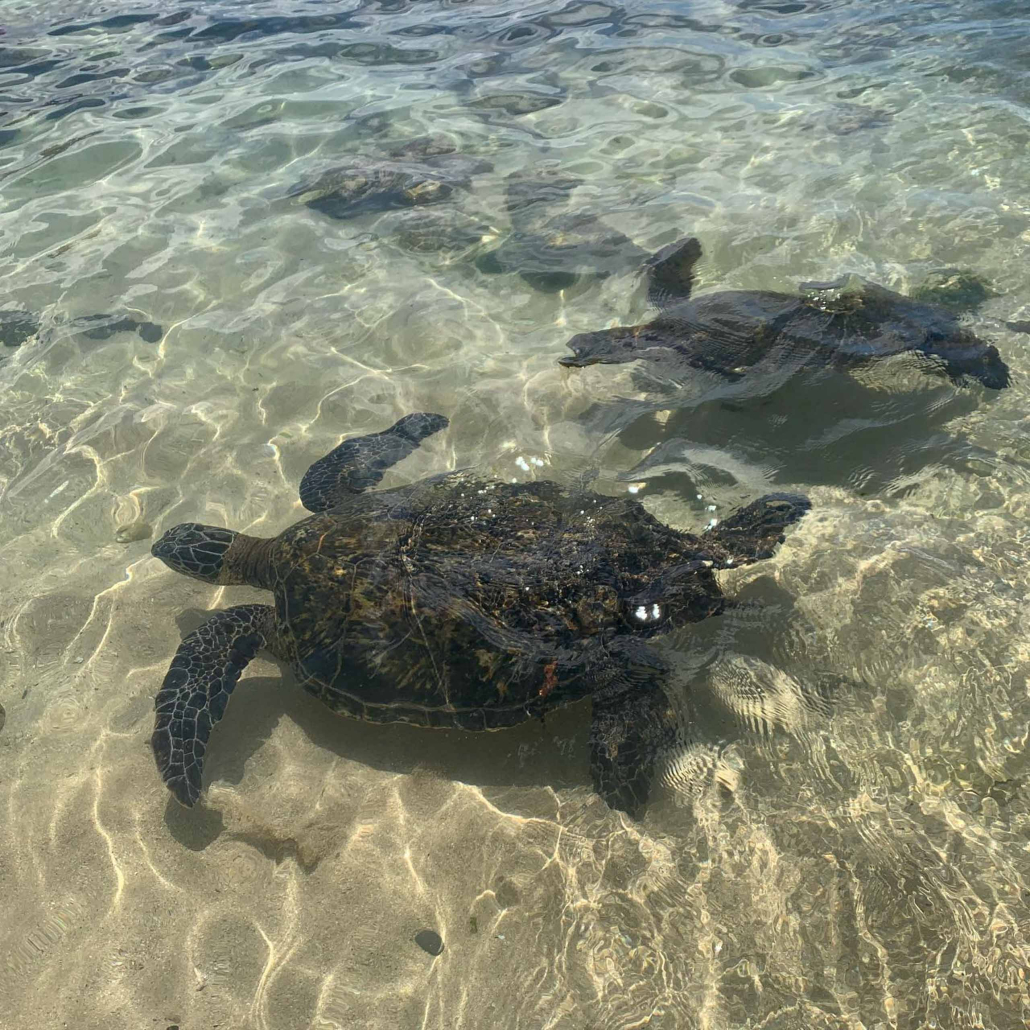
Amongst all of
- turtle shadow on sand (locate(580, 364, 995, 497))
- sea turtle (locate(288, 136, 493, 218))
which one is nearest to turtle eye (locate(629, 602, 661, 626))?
turtle shadow on sand (locate(580, 364, 995, 497))

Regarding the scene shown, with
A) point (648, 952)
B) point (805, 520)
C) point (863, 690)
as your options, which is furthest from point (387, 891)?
point (805, 520)

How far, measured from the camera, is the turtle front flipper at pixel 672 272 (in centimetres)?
693

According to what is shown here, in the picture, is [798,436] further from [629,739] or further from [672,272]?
[629,739]

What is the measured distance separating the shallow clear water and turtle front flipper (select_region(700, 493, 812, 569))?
0.39 m

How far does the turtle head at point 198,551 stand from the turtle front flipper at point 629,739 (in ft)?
8.76

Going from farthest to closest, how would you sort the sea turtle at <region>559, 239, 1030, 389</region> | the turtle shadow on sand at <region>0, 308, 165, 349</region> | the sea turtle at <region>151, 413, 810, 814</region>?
the turtle shadow on sand at <region>0, 308, 165, 349</region>, the sea turtle at <region>559, 239, 1030, 389</region>, the sea turtle at <region>151, 413, 810, 814</region>

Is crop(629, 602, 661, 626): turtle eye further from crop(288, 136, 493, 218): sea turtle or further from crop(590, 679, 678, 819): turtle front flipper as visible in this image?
crop(288, 136, 493, 218): sea turtle

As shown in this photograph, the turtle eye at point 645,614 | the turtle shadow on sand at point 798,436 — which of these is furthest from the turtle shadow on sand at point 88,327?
the turtle eye at point 645,614

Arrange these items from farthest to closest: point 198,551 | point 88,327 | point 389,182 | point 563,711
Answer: point 389,182
point 88,327
point 198,551
point 563,711

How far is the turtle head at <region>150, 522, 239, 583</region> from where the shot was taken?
490cm

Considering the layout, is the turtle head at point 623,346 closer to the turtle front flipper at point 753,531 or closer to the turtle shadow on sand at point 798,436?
the turtle shadow on sand at point 798,436

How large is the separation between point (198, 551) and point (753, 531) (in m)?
3.57

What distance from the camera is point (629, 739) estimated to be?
3.87 metres

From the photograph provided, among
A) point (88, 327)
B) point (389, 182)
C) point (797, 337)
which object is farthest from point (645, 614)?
point (389, 182)
